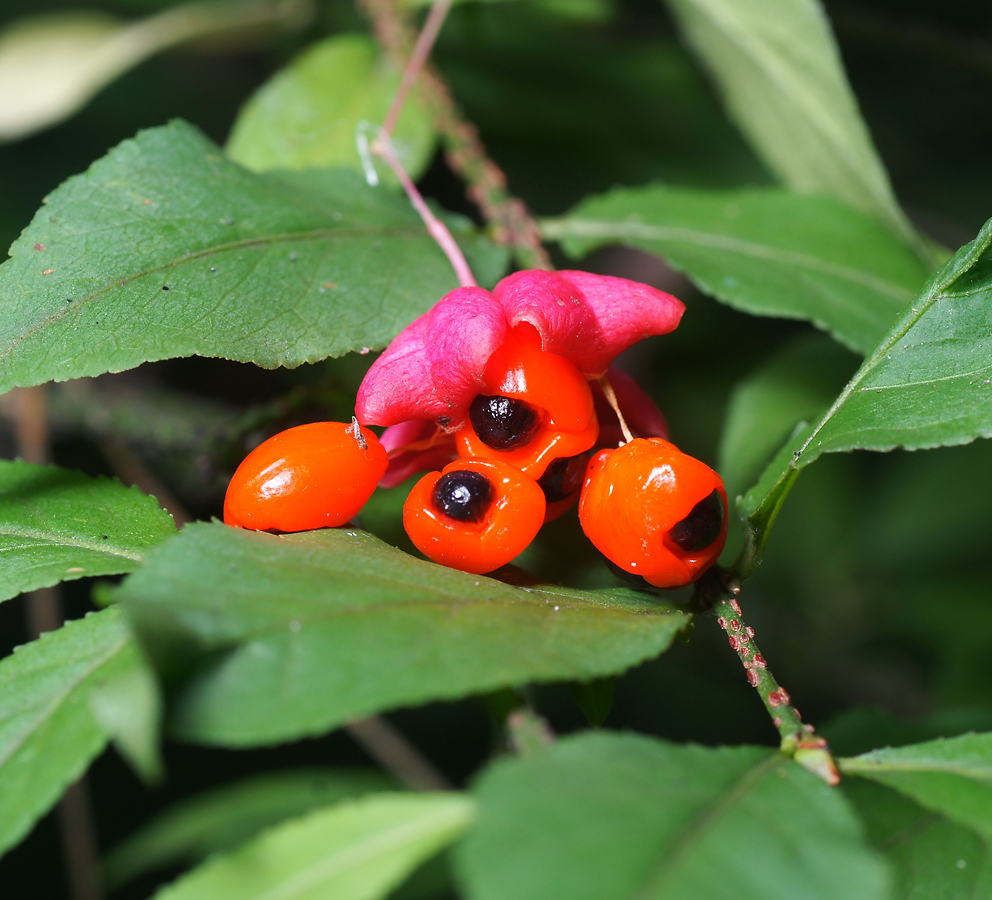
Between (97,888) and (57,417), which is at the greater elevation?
(57,417)

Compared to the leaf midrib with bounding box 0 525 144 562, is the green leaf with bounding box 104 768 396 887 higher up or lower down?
lower down

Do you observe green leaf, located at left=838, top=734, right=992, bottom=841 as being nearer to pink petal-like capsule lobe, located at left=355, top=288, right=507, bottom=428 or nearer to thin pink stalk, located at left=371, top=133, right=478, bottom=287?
pink petal-like capsule lobe, located at left=355, top=288, right=507, bottom=428

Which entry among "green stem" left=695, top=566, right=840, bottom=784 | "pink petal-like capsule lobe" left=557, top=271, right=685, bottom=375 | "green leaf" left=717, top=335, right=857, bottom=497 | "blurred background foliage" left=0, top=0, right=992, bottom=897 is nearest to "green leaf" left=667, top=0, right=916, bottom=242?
"green leaf" left=717, top=335, right=857, bottom=497

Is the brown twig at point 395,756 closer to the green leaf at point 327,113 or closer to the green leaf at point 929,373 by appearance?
the green leaf at point 327,113

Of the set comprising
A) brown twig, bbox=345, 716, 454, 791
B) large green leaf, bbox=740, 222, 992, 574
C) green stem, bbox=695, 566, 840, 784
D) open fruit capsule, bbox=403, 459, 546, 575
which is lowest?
brown twig, bbox=345, 716, 454, 791

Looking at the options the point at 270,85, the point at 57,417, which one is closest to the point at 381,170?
the point at 270,85

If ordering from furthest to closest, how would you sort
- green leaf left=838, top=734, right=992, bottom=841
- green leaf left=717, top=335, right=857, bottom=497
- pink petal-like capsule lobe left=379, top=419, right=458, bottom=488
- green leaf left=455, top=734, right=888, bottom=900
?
green leaf left=717, top=335, right=857, bottom=497 < pink petal-like capsule lobe left=379, top=419, right=458, bottom=488 < green leaf left=838, top=734, right=992, bottom=841 < green leaf left=455, top=734, right=888, bottom=900

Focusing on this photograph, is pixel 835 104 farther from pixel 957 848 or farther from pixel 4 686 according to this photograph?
pixel 4 686
